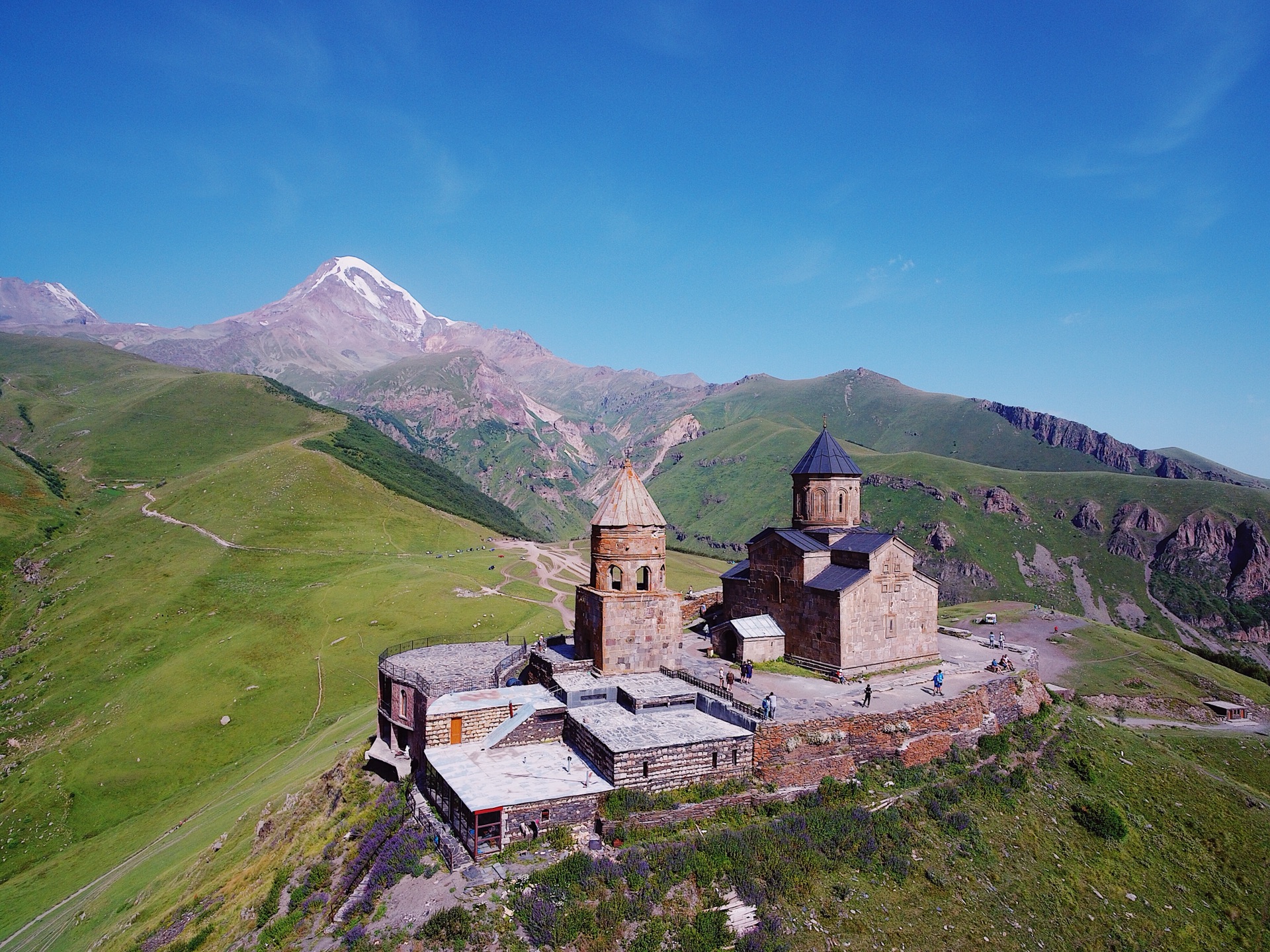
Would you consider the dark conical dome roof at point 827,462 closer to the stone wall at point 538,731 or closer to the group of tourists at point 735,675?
the group of tourists at point 735,675

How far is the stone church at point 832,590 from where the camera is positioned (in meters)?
29.0

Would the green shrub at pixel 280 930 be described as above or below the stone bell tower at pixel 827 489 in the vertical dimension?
below

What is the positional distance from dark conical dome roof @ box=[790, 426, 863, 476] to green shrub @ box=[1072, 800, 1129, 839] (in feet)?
53.3

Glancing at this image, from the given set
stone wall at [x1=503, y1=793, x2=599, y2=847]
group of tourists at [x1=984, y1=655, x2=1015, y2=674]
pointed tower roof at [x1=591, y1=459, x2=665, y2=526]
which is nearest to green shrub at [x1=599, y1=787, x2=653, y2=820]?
stone wall at [x1=503, y1=793, x2=599, y2=847]

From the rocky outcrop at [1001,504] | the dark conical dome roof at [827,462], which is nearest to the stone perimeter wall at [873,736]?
the dark conical dome roof at [827,462]

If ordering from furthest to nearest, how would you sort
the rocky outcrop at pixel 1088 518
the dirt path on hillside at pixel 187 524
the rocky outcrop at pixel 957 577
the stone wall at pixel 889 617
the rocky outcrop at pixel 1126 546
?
1. the rocky outcrop at pixel 1088 518
2. the rocky outcrop at pixel 1126 546
3. the rocky outcrop at pixel 957 577
4. the dirt path on hillside at pixel 187 524
5. the stone wall at pixel 889 617

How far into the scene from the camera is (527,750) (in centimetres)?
2162

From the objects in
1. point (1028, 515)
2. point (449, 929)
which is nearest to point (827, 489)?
point (449, 929)

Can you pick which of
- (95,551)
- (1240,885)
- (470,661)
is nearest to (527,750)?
(470,661)

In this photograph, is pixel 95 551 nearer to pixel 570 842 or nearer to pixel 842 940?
pixel 570 842

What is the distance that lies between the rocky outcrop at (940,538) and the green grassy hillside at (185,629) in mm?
89269

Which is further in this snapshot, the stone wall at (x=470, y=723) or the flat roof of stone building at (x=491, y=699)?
the flat roof of stone building at (x=491, y=699)

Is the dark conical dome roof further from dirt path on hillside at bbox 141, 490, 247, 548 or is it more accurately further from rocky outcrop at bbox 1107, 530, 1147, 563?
rocky outcrop at bbox 1107, 530, 1147, 563

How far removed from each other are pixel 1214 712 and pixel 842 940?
48.4m
